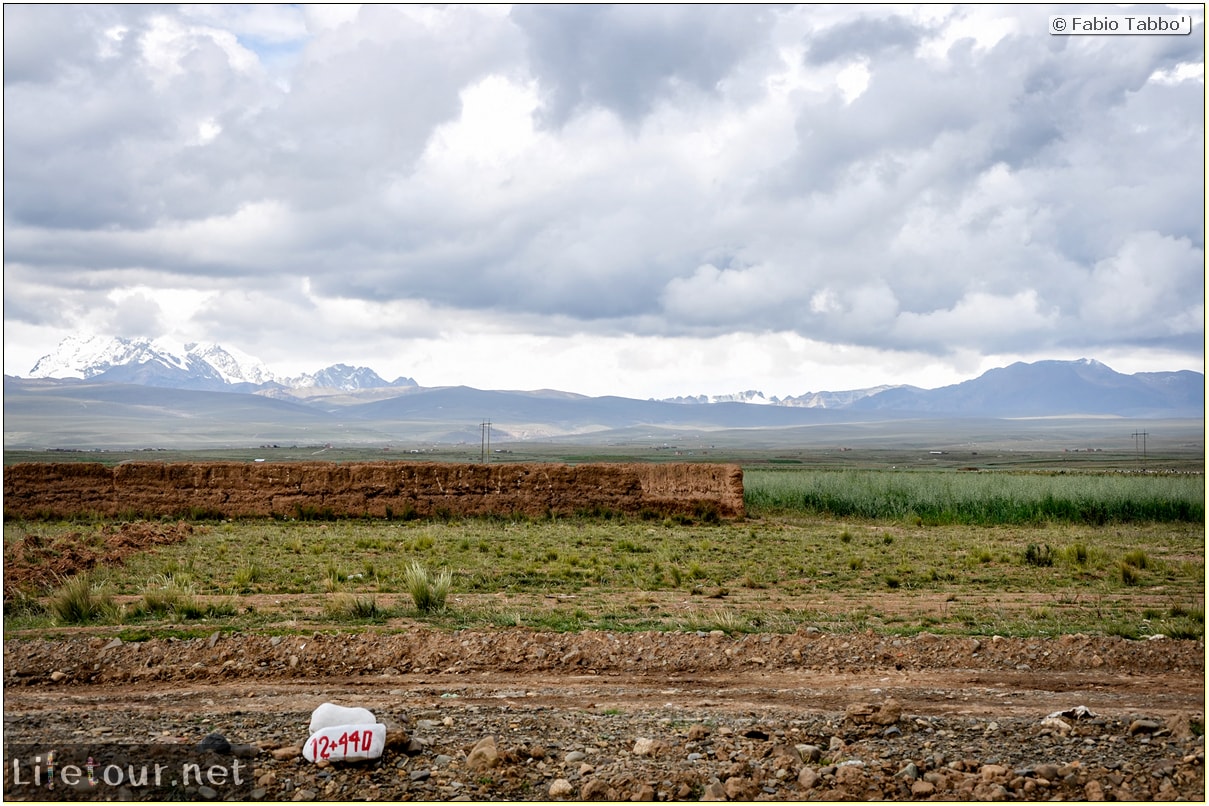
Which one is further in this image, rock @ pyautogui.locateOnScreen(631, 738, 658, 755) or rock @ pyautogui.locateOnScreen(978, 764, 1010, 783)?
rock @ pyautogui.locateOnScreen(631, 738, 658, 755)

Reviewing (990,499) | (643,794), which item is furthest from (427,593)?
(990,499)

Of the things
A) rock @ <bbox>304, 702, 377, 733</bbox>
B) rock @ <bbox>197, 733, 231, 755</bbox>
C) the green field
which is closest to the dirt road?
rock @ <bbox>197, 733, 231, 755</bbox>

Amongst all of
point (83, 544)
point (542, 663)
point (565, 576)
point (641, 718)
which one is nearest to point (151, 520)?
point (83, 544)

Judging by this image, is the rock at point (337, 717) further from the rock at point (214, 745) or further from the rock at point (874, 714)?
the rock at point (874, 714)

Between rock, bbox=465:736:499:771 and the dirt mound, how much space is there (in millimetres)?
10721

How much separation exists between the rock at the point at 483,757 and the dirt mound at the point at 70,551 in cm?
1072

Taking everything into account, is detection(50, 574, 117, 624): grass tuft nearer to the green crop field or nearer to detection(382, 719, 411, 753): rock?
detection(382, 719, 411, 753): rock

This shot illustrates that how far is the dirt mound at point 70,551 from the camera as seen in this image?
52.8 ft

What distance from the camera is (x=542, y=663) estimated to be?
10602 millimetres

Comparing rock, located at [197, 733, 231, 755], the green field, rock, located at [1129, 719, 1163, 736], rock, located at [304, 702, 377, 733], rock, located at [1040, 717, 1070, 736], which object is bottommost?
the green field

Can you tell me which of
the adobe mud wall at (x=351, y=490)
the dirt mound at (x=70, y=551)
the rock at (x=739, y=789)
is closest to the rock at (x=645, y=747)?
the rock at (x=739, y=789)

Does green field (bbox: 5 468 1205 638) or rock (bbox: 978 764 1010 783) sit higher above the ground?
rock (bbox: 978 764 1010 783)

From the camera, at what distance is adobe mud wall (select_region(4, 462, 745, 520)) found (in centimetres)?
2883

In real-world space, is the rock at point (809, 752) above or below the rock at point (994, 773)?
below
